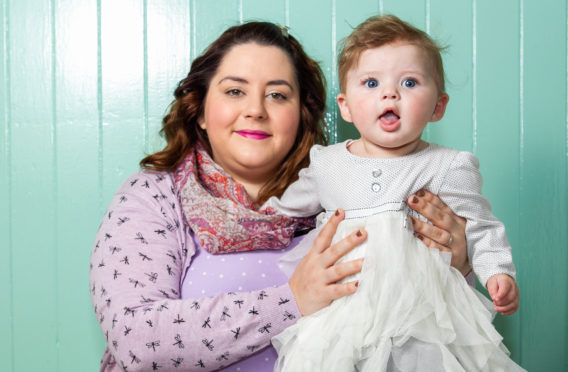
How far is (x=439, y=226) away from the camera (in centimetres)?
120

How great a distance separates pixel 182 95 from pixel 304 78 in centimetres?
34

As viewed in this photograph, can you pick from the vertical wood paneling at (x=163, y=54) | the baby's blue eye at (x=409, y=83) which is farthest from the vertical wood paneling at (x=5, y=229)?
the baby's blue eye at (x=409, y=83)

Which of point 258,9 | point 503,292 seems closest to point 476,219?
point 503,292

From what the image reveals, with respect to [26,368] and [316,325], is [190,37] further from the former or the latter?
[26,368]

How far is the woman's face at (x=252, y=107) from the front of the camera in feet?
4.59

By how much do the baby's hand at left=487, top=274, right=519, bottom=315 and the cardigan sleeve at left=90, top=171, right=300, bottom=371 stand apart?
40 cm

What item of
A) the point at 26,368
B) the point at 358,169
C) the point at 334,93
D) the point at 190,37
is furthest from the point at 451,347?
the point at 26,368

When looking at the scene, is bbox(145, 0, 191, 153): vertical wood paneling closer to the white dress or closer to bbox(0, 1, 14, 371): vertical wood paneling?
bbox(0, 1, 14, 371): vertical wood paneling

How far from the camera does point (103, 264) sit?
1244mm

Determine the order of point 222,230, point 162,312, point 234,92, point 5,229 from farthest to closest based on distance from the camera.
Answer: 1. point 5,229
2. point 234,92
3. point 222,230
4. point 162,312

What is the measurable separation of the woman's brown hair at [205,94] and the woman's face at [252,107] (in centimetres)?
4

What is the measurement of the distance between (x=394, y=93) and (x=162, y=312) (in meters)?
0.66

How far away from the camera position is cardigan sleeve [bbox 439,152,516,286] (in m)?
1.15

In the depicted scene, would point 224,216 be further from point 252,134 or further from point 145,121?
point 145,121
